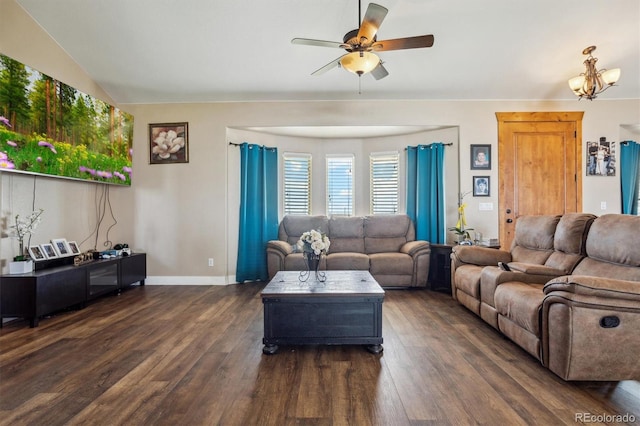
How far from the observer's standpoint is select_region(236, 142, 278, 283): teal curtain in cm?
504

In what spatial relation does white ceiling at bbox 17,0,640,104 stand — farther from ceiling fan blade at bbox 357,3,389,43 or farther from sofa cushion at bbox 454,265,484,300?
sofa cushion at bbox 454,265,484,300

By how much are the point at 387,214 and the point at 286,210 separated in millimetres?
1859

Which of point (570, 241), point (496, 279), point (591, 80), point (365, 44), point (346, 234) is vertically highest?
point (591, 80)

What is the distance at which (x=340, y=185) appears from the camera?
5.85 meters

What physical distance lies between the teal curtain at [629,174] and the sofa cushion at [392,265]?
12.3 ft

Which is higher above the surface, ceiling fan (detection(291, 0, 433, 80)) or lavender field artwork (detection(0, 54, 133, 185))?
ceiling fan (detection(291, 0, 433, 80))

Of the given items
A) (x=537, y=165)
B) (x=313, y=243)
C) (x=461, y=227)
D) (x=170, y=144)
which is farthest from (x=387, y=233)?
(x=170, y=144)

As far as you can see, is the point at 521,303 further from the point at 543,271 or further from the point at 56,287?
the point at 56,287

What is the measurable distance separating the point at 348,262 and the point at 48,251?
3.82 meters

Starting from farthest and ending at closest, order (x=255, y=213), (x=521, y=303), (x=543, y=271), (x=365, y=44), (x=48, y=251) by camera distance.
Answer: (x=255, y=213), (x=48, y=251), (x=543, y=271), (x=365, y=44), (x=521, y=303)

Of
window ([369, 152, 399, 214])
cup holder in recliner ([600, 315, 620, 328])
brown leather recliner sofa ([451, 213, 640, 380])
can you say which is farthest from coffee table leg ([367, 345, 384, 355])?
window ([369, 152, 399, 214])

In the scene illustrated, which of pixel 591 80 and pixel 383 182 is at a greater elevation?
pixel 591 80

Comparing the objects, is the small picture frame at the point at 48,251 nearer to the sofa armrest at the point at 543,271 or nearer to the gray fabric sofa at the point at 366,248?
the gray fabric sofa at the point at 366,248

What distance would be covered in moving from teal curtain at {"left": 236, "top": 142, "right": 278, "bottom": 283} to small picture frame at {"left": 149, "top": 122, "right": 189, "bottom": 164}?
921 millimetres
